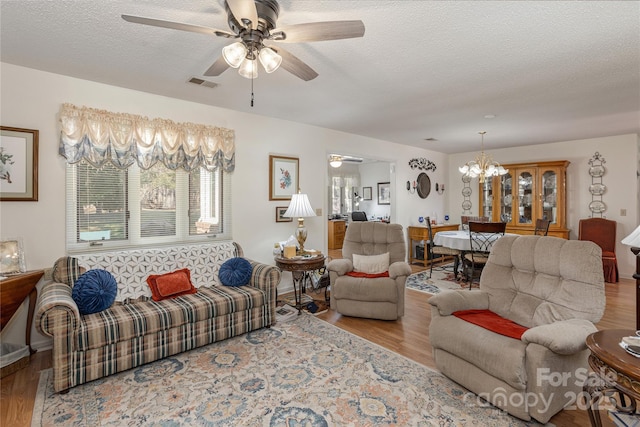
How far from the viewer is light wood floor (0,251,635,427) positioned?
6.44ft

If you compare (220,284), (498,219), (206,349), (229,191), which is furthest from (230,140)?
(498,219)

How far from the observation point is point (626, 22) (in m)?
2.01

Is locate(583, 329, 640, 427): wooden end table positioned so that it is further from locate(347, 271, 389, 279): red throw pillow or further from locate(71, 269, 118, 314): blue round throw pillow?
locate(71, 269, 118, 314): blue round throw pillow

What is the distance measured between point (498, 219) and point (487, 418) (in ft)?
17.7

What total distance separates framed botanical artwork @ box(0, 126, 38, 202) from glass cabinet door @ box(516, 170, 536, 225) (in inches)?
286

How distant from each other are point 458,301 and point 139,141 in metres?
3.35

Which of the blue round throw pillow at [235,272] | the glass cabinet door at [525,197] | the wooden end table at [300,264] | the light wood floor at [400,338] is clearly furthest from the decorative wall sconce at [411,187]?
the blue round throw pillow at [235,272]

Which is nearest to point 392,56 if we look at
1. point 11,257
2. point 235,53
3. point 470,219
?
point 235,53

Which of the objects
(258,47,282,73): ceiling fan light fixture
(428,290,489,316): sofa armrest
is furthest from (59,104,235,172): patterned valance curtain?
(428,290,489,316): sofa armrest

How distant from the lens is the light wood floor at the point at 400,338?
6.44 ft

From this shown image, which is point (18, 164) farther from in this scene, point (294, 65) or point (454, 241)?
point (454, 241)

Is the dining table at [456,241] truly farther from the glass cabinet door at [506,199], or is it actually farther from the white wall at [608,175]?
the white wall at [608,175]

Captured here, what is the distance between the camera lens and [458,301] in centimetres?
240

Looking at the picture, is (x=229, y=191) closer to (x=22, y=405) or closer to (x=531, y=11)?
(x=22, y=405)
